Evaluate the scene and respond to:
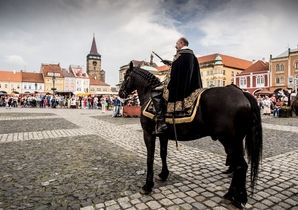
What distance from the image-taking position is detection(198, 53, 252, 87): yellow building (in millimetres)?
67438

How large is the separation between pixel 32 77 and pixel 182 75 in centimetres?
9154

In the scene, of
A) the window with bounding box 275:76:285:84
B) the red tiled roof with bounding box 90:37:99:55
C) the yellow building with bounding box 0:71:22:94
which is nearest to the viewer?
the window with bounding box 275:76:285:84

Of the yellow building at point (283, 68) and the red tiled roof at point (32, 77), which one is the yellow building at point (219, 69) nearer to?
the yellow building at point (283, 68)

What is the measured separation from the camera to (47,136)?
966 cm

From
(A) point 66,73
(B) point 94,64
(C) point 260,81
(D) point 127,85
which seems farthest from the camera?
(B) point 94,64

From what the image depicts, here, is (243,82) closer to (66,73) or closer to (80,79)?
(80,79)

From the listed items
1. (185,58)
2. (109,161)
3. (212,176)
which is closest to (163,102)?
(185,58)

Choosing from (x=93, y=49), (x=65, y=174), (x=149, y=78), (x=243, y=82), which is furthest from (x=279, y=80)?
(x=93, y=49)

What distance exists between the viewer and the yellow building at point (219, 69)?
67438mm

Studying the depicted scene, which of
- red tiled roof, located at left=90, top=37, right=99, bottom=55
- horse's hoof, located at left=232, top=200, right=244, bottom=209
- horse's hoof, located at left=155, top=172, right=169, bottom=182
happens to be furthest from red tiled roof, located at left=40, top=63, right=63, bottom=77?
horse's hoof, located at left=232, top=200, right=244, bottom=209

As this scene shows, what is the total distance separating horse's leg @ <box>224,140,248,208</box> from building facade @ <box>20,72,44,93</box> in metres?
88.3

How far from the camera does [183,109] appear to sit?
413 cm

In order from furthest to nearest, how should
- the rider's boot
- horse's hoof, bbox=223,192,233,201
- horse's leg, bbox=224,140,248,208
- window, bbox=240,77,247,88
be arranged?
window, bbox=240,77,247,88
the rider's boot
horse's hoof, bbox=223,192,233,201
horse's leg, bbox=224,140,248,208

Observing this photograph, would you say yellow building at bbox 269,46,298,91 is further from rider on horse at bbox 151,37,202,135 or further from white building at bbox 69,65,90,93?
white building at bbox 69,65,90,93
